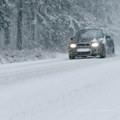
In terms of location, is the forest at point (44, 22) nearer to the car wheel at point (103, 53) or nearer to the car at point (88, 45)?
the car at point (88, 45)

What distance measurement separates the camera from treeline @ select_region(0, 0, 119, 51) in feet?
103

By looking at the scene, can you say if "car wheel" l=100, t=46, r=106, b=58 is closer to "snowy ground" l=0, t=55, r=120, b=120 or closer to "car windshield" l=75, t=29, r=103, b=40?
"car windshield" l=75, t=29, r=103, b=40

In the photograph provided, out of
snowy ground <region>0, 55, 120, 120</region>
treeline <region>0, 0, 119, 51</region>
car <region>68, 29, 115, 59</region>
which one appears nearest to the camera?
snowy ground <region>0, 55, 120, 120</region>

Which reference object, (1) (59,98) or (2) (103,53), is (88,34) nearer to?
(2) (103,53)

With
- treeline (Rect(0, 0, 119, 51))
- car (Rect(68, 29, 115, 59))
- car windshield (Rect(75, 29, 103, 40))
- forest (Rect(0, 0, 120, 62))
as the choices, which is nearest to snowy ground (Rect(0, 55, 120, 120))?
car (Rect(68, 29, 115, 59))

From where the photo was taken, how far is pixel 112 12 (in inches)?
1934

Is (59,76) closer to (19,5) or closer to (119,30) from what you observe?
(19,5)

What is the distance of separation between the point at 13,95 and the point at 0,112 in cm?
192

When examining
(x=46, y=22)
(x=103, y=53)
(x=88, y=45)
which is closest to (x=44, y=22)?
(x=46, y=22)

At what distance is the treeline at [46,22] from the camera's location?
31527 mm

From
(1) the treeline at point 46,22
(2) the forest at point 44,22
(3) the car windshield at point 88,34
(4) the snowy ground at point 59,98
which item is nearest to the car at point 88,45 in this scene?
(3) the car windshield at point 88,34

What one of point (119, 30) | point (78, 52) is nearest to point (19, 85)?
point (78, 52)

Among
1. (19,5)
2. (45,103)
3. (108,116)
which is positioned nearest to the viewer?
(108,116)

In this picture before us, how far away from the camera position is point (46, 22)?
33.6m
